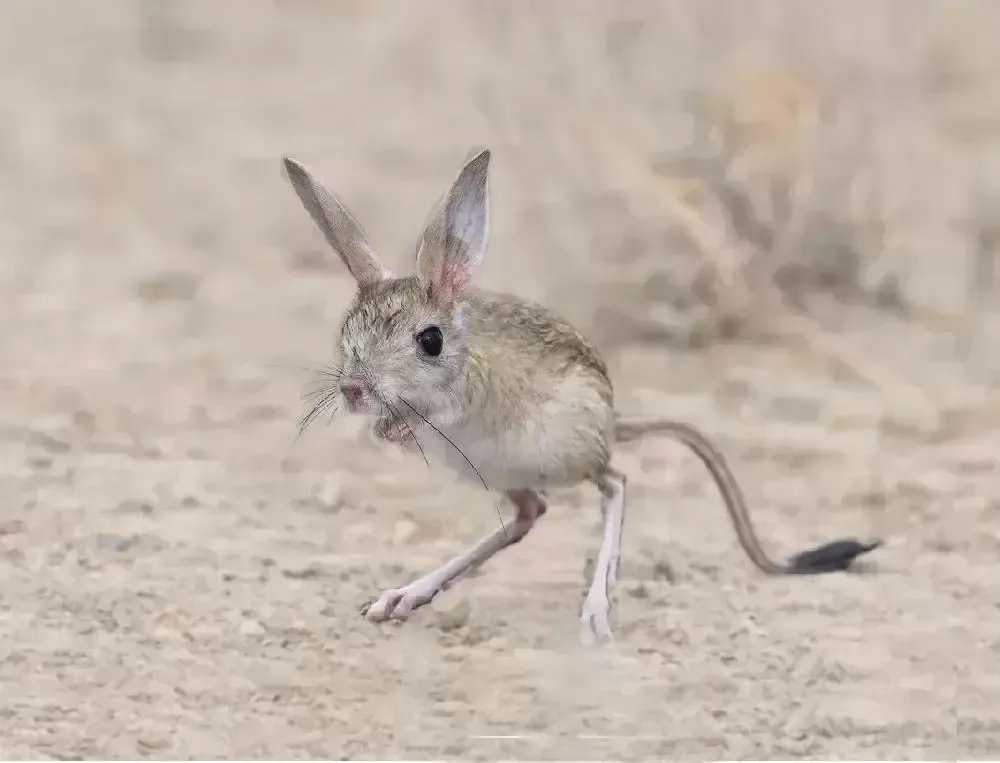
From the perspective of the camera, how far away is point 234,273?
1.19 metres

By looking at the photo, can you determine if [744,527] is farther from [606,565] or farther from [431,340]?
[431,340]

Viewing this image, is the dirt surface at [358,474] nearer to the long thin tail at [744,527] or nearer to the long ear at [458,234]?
the long thin tail at [744,527]

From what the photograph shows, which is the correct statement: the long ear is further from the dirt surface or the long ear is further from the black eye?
the dirt surface

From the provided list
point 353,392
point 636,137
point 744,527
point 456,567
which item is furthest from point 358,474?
point 636,137

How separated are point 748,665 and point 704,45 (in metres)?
0.79

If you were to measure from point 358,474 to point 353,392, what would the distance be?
33 cm

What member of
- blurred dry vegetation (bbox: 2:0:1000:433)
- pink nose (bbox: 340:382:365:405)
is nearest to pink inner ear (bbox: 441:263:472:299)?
pink nose (bbox: 340:382:365:405)

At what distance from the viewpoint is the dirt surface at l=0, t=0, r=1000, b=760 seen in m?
0.81

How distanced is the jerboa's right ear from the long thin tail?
1.01ft

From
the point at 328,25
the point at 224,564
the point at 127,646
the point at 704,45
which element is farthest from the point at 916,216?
the point at 127,646

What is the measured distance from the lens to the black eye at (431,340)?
2.47 feet

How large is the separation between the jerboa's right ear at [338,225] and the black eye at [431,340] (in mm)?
71

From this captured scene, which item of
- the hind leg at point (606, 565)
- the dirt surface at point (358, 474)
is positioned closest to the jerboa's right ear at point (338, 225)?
the dirt surface at point (358, 474)

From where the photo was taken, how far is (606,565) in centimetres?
86
